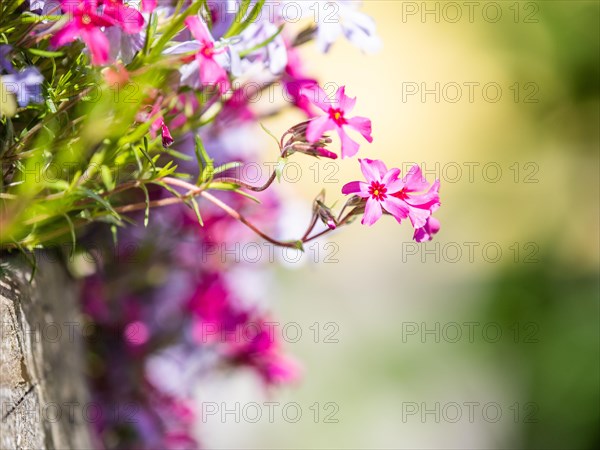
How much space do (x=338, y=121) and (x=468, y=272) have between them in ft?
8.53

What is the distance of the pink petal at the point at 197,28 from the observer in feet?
2.00

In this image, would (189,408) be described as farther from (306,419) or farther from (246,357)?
(306,419)

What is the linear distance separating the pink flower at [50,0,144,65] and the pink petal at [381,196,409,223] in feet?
0.83

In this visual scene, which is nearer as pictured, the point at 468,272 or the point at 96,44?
the point at 96,44

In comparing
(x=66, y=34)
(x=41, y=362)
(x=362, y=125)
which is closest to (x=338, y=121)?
(x=362, y=125)

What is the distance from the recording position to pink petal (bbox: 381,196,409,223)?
2.01 ft

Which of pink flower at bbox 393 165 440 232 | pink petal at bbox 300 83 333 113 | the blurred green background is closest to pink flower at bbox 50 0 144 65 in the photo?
pink petal at bbox 300 83 333 113

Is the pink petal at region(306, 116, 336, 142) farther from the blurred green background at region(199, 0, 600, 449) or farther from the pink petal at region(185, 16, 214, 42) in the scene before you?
the blurred green background at region(199, 0, 600, 449)

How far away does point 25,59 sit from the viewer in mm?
635

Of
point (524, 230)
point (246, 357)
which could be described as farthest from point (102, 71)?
point (524, 230)

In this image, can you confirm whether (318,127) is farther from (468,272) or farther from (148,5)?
(468,272)

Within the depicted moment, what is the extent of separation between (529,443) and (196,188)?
2311 mm

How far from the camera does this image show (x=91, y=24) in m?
0.56

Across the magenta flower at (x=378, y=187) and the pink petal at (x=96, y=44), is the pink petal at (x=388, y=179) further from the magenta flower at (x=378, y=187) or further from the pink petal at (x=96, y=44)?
the pink petal at (x=96, y=44)
